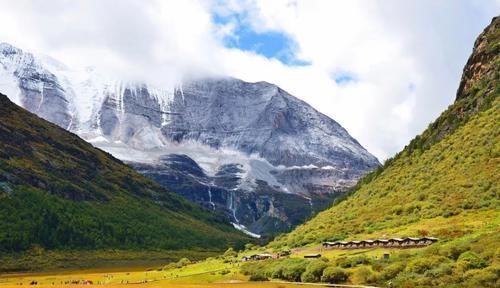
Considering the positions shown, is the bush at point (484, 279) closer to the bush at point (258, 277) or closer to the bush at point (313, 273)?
the bush at point (313, 273)

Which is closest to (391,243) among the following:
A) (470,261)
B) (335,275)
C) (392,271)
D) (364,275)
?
(335,275)

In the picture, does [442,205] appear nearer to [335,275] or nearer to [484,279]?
[335,275]

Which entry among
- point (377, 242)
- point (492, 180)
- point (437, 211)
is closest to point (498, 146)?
point (492, 180)

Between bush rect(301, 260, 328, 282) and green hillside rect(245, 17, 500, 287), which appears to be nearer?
green hillside rect(245, 17, 500, 287)

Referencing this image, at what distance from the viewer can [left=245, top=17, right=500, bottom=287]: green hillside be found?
8075 centimetres

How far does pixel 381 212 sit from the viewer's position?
5561 inches

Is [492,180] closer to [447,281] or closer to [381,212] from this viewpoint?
[381,212]

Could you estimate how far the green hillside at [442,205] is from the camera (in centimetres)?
8075

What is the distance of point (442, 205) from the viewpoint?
12338 cm

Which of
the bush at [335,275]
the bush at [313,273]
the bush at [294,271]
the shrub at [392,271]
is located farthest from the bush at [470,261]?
the bush at [294,271]

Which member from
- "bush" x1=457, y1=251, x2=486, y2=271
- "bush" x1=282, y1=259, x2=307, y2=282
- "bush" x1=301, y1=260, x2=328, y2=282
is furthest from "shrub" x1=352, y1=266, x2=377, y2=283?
"bush" x1=457, y1=251, x2=486, y2=271

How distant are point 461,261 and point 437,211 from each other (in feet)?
139

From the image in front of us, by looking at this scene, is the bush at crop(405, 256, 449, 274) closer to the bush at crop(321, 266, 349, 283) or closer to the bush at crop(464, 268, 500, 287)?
the bush at crop(464, 268, 500, 287)

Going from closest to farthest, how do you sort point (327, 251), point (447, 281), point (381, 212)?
point (447, 281)
point (327, 251)
point (381, 212)
